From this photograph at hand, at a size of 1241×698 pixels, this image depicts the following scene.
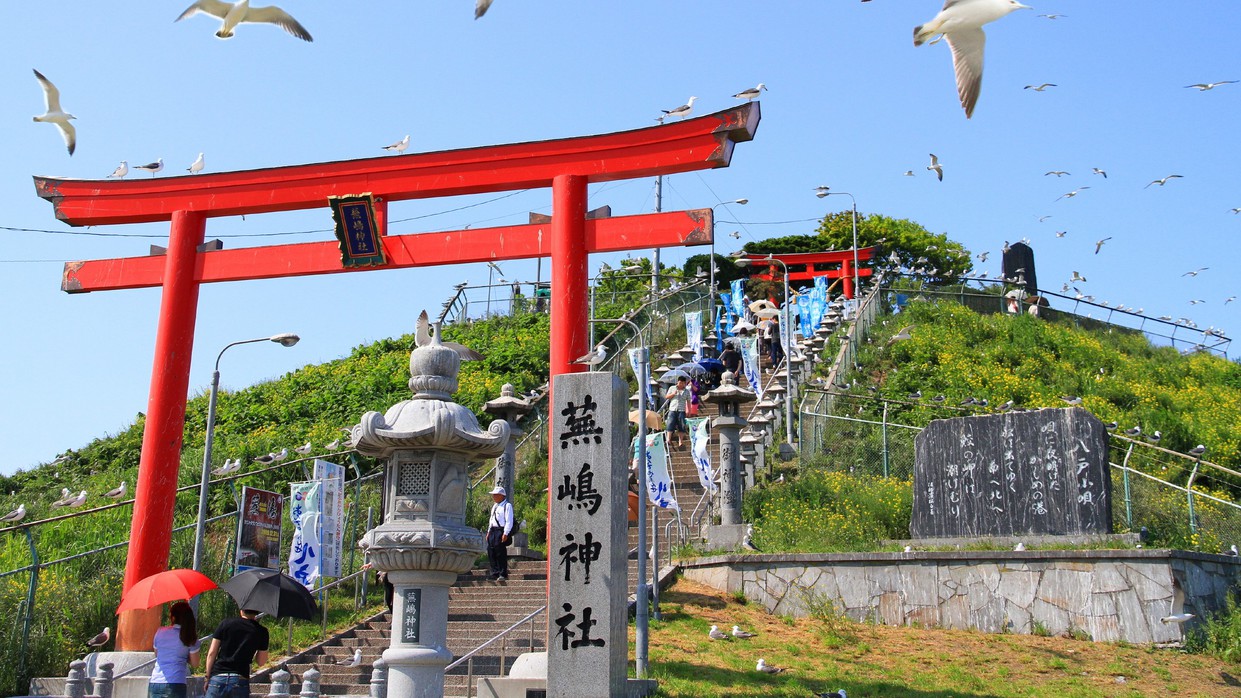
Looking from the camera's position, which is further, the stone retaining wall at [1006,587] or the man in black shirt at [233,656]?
the stone retaining wall at [1006,587]

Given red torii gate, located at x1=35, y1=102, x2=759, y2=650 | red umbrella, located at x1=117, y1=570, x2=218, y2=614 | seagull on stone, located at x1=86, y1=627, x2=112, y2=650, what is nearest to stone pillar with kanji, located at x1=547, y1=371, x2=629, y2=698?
red torii gate, located at x1=35, y1=102, x2=759, y2=650

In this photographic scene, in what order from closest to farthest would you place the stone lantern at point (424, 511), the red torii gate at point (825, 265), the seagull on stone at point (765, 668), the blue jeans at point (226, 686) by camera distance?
the blue jeans at point (226, 686)
the stone lantern at point (424, 511)
the seagull on stone at point (765, 668)
the red torii gate at point (825, 265)

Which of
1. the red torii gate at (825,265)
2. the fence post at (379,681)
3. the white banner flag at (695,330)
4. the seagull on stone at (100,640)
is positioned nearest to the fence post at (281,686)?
the fence post at (379,681)

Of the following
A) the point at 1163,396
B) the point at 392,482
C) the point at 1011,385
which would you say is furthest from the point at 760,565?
the point at 1163,396

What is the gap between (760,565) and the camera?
16.2 metres

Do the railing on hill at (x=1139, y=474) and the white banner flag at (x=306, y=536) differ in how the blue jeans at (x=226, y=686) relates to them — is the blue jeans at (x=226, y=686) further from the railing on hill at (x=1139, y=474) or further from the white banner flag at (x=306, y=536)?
the railing on hill at (x=1139, y=474)

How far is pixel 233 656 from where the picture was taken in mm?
9367

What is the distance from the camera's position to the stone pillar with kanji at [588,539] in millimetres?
10898

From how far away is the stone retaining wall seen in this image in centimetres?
1397

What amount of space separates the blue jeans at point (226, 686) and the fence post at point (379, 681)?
1849 mm

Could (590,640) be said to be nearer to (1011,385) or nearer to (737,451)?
(737,451)

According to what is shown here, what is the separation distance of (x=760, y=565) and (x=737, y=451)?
108 inches

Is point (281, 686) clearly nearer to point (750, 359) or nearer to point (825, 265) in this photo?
point (750, 359)

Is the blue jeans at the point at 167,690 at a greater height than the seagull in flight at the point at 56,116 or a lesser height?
lesser
